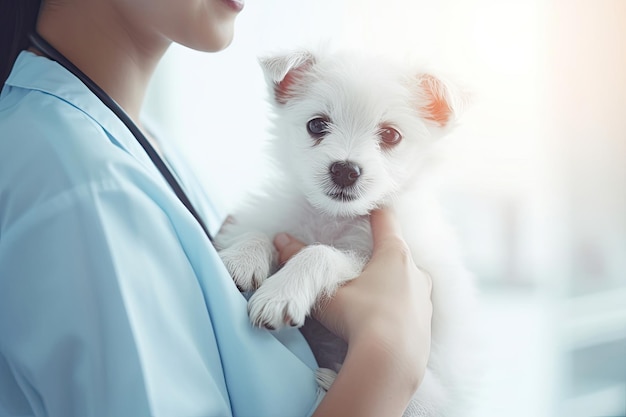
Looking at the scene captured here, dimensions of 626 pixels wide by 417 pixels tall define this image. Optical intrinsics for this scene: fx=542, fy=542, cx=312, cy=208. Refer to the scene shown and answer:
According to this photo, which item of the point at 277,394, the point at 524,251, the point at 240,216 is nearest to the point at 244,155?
the point at 240,216

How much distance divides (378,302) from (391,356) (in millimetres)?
134

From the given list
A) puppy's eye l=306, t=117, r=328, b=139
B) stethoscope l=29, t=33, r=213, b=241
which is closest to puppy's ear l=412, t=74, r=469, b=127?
puppy's eye l=306, t=117, r=328, b=139

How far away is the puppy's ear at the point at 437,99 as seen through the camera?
4.68 feet

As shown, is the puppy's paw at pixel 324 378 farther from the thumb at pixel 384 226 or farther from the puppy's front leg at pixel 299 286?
the thumb at pixel 384 226

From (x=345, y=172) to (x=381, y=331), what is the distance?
1.34 feet

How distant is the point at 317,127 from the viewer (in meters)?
1.43

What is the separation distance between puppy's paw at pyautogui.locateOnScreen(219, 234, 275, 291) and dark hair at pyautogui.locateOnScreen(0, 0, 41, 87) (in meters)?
0.74

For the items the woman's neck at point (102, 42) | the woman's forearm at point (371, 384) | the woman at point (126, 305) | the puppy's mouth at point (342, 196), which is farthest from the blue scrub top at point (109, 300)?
the puppy's mouth at point (342, 196)

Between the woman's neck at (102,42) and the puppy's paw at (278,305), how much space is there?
0.70m

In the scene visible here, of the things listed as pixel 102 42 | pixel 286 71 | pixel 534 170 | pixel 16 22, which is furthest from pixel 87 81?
pixel 534 170

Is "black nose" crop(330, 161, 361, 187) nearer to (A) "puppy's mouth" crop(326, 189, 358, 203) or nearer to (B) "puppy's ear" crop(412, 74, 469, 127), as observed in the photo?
(A) "puppy's mouth" crop(326, 189, 358, 203)

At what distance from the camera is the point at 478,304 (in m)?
1.58

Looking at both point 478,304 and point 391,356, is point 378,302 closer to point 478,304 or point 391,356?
point 391,356

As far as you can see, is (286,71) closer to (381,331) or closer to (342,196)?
(342,196)
